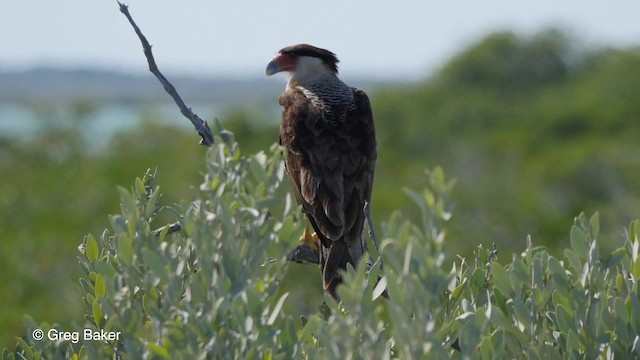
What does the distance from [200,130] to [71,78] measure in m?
71.2

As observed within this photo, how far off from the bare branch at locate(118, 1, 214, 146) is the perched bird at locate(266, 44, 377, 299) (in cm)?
93

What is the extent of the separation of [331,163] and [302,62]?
139cm

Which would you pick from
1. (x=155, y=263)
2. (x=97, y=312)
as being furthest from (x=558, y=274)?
(x=97, y=312)

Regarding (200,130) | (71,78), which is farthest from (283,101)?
(71,78)

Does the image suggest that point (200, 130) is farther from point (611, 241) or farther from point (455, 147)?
point (455, 147)

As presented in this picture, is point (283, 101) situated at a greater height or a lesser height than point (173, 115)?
greater

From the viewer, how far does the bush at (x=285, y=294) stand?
2193 mm

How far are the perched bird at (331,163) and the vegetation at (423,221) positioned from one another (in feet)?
1.13

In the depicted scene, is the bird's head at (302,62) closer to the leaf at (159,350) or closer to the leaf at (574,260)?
the leaf at (574,260)

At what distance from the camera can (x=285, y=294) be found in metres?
2.55

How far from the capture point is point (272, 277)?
2496 mm

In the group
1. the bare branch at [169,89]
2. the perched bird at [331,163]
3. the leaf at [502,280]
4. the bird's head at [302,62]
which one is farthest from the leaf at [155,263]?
the bird's head at [302,62]

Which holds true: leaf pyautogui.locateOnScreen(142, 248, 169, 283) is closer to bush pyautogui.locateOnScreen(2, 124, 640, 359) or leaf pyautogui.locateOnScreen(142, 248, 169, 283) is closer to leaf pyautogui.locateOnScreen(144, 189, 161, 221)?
bush pyautogui.locateOnScreen(2, 124, 640, 359)

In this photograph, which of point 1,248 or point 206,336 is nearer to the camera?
point 206,336
